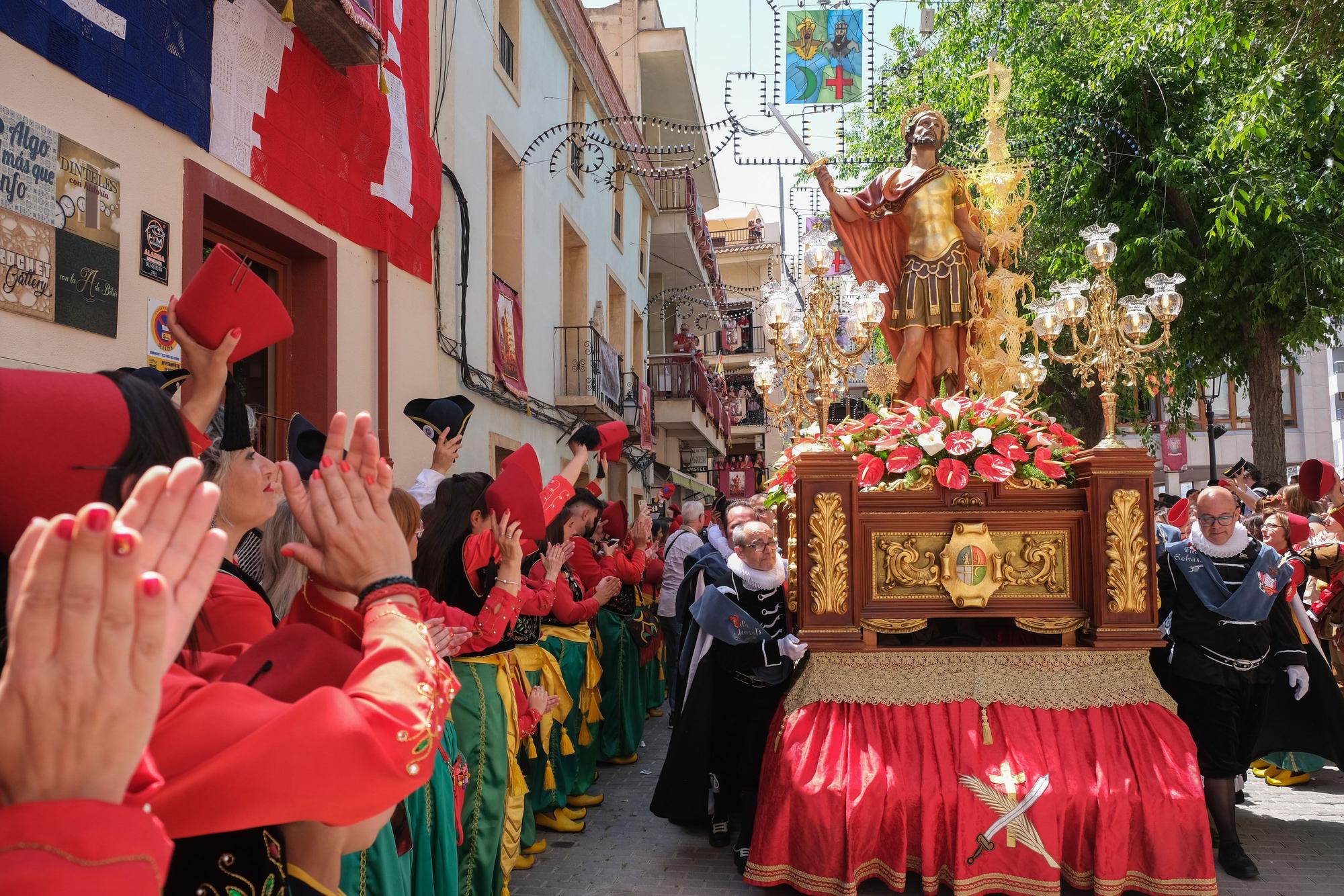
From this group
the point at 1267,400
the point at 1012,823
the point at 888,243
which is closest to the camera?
the point at 1012,823

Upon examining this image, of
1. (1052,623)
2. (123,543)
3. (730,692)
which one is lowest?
(730,692)

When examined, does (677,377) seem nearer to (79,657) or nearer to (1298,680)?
(1298,680)

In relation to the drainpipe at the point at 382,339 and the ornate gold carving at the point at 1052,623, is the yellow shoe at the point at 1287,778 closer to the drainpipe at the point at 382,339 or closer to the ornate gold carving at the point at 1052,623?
the ornate gold carving at the point at 1052,623

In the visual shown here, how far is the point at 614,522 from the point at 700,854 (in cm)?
375

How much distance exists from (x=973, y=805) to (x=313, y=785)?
395cm

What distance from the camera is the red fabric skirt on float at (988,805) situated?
463cm

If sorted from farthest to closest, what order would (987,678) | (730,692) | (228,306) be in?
1. (730,692)
2. (987,678)
3. (228,306)

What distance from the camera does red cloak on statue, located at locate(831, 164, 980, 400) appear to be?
6598 mm

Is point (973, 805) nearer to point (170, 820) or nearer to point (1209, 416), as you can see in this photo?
point (170, 820)

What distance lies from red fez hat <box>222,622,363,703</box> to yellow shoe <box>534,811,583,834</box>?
467cm

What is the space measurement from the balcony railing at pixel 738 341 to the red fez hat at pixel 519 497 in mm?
31498

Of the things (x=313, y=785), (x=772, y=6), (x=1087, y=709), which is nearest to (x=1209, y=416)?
(x=772, y=6)

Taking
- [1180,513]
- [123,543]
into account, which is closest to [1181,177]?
[1180,513]

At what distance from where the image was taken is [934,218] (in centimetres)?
651
